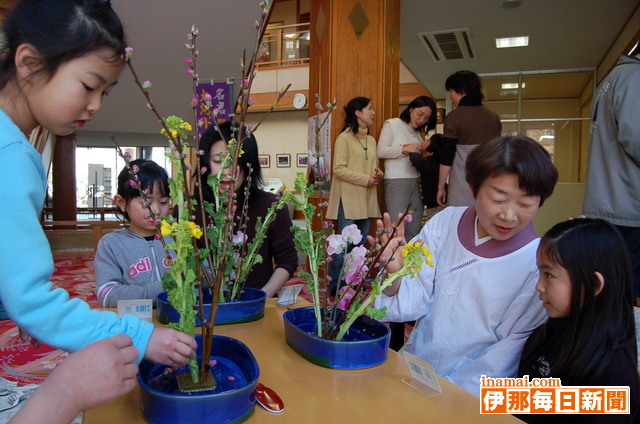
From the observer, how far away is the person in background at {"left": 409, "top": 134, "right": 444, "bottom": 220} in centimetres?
331

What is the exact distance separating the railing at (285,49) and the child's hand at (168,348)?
9.59 m

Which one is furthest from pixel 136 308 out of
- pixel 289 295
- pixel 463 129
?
pixel 463 129

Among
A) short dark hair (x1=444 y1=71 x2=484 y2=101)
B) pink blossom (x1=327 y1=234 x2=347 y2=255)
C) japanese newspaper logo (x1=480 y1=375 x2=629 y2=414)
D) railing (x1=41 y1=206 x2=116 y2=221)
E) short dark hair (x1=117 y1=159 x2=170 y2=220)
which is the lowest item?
railing (x1=41 y1=206 x2=116 y2=221)

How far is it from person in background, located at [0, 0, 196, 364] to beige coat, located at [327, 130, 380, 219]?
8.19 ft

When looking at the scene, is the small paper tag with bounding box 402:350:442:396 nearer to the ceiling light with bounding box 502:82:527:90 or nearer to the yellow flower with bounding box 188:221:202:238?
the yellow flower with bounding box 188:221:202:238

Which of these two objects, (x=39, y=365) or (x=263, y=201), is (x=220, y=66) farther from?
(x=39, y=365)

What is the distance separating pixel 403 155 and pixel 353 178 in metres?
0.48

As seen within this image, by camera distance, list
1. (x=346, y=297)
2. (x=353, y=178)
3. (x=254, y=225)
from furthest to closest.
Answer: (x=353, y=178) → (x=254, y=225) → (x=346, y=297)

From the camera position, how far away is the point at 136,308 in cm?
118

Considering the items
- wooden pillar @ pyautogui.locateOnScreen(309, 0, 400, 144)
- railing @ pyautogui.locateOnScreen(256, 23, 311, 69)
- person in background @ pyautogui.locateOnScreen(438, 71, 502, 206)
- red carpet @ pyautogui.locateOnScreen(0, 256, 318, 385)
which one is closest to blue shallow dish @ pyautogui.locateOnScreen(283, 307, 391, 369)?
red carpet @ pyautogui.locateOnScreen(0, 256, 318, 385)

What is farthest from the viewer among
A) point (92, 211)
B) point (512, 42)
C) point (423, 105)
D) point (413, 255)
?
point (92, 211)

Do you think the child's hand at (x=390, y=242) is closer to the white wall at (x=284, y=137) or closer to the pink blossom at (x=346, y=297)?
the pink blossom at (x=346, y=297)

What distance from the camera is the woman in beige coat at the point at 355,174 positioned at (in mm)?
3254

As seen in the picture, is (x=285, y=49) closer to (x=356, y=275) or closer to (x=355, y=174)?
(x=355, y=174)
